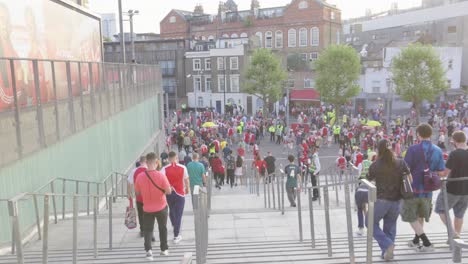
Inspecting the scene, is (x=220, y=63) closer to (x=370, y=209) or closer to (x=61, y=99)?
(x=61, y=99)

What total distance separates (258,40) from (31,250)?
163 feet

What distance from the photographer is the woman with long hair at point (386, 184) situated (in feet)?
17.4

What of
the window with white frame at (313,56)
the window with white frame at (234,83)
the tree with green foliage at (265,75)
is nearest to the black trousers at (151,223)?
the tree with green foliage at (265,75)

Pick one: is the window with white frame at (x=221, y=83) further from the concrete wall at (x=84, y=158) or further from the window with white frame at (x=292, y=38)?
the concrete wall at (x=84, y=158)

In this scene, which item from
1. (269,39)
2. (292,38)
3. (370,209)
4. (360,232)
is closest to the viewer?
(370,209)

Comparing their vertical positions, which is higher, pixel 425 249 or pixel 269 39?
pixel 269 39

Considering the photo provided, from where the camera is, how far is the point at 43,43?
17844 mm

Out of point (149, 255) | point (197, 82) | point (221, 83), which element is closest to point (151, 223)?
point (149, 255)

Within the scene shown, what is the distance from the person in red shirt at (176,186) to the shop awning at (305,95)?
4052 centimetres

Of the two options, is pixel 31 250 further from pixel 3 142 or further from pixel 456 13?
pixel 456 13

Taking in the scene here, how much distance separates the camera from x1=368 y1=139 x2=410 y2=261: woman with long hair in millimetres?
5309

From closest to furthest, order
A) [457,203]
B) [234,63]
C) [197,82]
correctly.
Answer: [457,203] < [234,63] < [197,82]

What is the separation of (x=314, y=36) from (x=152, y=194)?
50.6m

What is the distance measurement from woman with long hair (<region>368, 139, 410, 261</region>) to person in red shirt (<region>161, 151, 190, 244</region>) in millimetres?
3018
